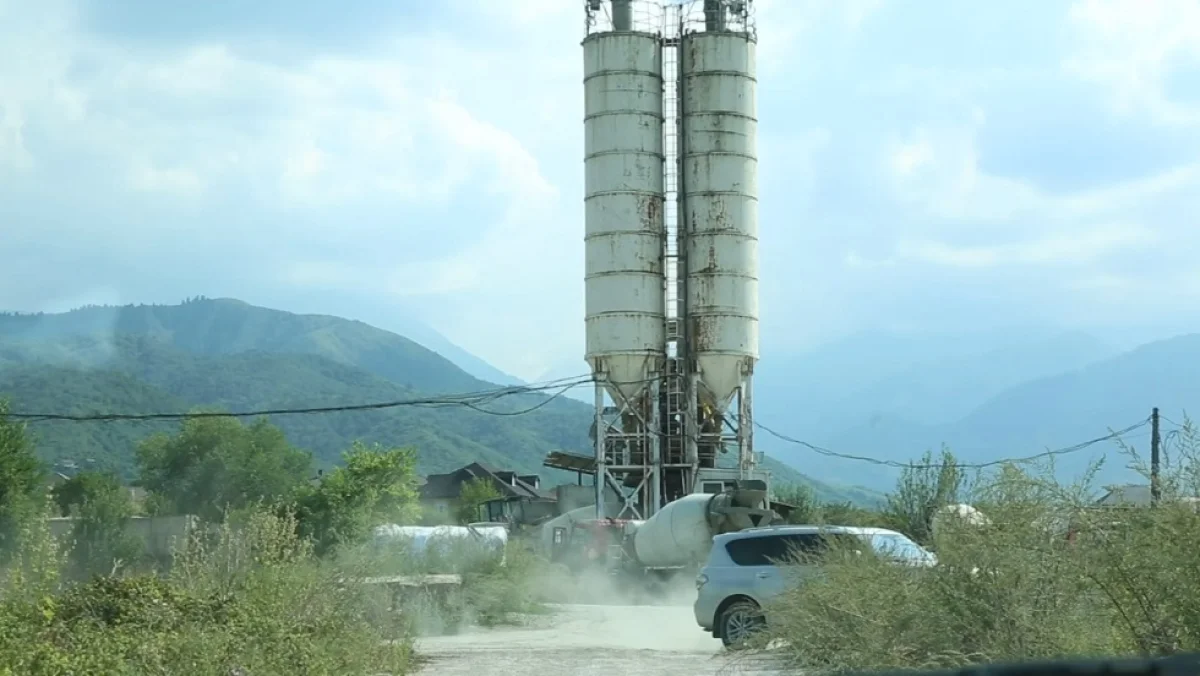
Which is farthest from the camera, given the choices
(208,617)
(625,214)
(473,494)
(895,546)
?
(473,494)

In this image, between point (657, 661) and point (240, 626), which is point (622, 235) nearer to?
point (657, 661)

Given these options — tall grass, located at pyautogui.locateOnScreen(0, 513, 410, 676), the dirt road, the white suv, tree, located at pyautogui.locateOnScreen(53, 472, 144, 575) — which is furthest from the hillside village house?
tall grass, located at pyautogui.locateOnScreen(0, 513, 410, 676)

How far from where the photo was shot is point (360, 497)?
64625mm

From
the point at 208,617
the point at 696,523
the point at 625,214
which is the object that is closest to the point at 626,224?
the point at 625,214

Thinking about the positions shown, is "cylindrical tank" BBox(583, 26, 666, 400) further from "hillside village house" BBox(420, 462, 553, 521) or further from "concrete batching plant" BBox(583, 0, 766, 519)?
"hillside village house" BBox(420, 462, 553, 521)

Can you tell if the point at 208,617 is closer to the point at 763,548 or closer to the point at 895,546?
the point at 895,546

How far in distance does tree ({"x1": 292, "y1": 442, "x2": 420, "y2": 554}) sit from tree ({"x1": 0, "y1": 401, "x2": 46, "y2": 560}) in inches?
442


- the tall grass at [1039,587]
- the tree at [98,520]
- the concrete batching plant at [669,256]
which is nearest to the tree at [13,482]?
the tree at [98,520]

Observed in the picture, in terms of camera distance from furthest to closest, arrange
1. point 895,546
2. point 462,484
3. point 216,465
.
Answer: point 462,484, point 216,465, point 895,546

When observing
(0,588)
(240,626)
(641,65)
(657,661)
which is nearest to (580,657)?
(657,661)

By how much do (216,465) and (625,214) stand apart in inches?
2181

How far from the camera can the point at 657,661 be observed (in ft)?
66.8

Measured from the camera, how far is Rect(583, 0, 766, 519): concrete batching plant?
50.3 metres

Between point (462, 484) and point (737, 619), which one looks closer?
point (737, 619)
